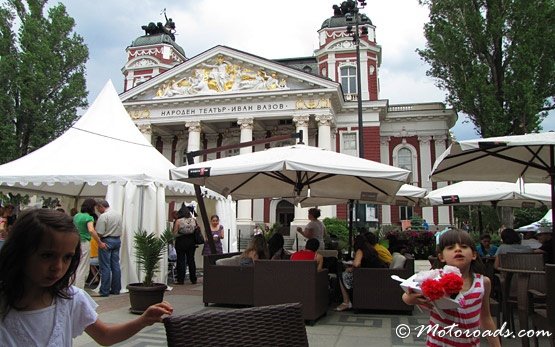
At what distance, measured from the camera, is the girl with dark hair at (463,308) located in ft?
8.38

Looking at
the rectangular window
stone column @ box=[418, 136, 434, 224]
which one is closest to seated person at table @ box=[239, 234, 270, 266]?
the rectangular window

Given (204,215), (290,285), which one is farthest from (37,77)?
(290,285)

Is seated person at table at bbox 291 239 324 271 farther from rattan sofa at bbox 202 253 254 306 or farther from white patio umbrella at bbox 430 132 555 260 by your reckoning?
white patio umbrella at bbox 430 132 555 260

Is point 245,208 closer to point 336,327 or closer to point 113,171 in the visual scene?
point 113,171

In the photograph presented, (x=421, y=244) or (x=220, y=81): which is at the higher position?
(x=220, y=81)

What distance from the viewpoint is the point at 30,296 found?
1784mm

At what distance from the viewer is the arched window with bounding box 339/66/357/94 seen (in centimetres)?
3469

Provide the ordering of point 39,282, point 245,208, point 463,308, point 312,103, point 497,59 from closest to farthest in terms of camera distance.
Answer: point 39,282
point 463,308
point 497,59
point 312,103
point 245,208

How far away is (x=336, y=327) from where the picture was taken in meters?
5.84

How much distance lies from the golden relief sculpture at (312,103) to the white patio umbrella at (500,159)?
21970 millimetres

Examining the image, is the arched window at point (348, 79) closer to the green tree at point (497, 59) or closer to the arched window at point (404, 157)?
the arched window at point (404, 157)

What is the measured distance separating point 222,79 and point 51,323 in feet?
102

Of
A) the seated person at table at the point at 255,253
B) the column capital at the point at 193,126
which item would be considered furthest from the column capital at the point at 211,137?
the seated person at table at the point at 255,253

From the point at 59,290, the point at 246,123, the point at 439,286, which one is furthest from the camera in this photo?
the point at 246,123
